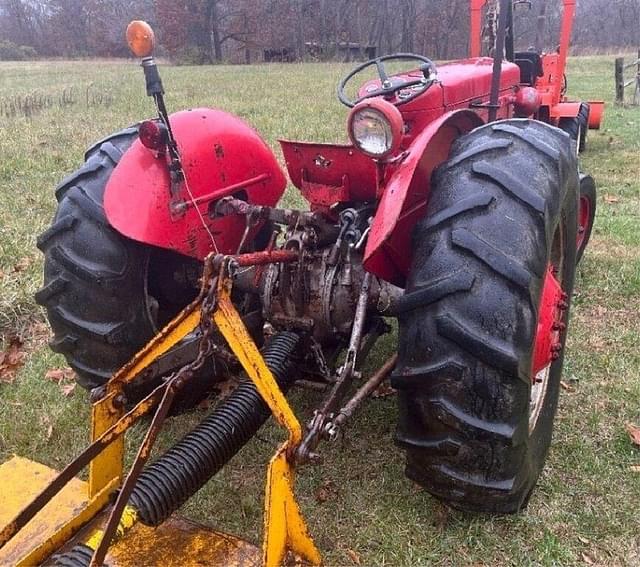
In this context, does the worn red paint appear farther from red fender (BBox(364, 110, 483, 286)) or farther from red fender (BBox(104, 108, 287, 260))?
red fender (BBox(104, 108, 287, 260))

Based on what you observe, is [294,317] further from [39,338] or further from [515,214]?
[39,338]

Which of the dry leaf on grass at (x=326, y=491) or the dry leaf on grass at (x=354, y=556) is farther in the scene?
the dry leaf on grass at (x=326, y=491)

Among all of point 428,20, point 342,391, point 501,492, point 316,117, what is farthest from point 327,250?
point 428,20

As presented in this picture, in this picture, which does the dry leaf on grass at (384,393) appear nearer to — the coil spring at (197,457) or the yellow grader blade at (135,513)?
the coil spring at (197,457)

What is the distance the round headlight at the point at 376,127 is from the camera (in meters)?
2.35

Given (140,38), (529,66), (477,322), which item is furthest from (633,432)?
(529,66)

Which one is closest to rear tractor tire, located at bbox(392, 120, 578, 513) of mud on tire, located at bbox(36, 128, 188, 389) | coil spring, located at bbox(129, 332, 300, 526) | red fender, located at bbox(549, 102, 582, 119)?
coil spring, located at bbox(129, 332, 300, 526)

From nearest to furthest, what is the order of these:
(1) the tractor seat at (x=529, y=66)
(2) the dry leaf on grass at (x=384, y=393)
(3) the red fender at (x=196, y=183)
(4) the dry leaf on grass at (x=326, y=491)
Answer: (3) the red fender at (x=196, y=183) < (4) the dry leaf on grass at (x=326, y=491) < (2) the dry leaf on grass at (x=384, y=393) < (1) the tractor seat at (x=529, y=66)

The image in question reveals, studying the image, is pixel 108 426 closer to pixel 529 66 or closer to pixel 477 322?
pixel 477 322

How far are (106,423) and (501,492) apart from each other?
126cm

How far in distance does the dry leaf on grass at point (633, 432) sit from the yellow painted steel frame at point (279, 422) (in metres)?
1.69

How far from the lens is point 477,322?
1.93 m

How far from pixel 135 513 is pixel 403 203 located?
1252 mm

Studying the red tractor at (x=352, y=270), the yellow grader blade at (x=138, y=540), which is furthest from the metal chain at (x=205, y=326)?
the yellow grader blade at (x=138, y=540)
